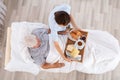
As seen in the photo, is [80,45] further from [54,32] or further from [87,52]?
[54,32]

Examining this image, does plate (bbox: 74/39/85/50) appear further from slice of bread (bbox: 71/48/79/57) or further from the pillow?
the pillow

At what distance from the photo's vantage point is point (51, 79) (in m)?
2.37

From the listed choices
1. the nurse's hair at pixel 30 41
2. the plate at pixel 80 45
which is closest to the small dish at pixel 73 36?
the plate at pixel 80 45

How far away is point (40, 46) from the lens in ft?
6.48

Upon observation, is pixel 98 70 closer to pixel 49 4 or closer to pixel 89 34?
pixel 89 34

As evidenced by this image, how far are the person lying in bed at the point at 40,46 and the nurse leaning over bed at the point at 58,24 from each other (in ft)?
0.20

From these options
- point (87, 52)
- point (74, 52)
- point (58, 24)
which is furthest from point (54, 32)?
point (87, 52)

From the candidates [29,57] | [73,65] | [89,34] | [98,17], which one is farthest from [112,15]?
[29,57]

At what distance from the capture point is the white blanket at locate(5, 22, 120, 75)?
6.67 ft

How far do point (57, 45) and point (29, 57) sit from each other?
0.76ft

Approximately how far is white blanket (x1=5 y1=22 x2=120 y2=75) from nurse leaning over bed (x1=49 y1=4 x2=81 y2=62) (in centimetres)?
6

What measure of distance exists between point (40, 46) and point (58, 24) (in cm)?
22

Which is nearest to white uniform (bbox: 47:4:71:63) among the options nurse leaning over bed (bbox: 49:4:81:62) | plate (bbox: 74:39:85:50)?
nurse leaning over bed (bbox: 49:4:81:62)

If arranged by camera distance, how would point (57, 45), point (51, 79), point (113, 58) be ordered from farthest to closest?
point (51, 79) < point (113, 58) < point (57, 45)
